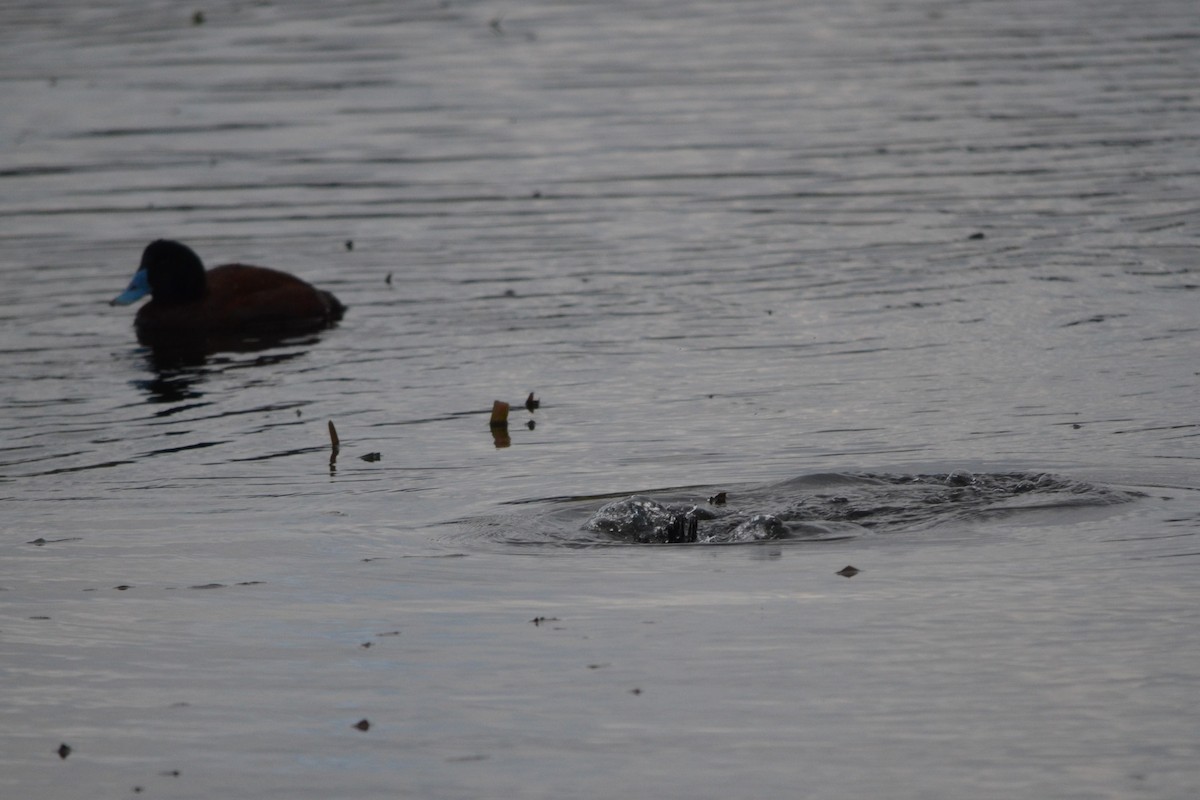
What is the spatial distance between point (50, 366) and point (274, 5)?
24326 mm

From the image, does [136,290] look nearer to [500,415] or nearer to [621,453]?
[500,415]

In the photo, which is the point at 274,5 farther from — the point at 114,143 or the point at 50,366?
the point at 50,366

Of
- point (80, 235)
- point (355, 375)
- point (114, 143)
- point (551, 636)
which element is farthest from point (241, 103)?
point (551, 636)

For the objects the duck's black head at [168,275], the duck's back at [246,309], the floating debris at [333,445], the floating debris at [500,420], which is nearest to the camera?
the floating debris at [333,445]

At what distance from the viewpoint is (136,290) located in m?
15.1

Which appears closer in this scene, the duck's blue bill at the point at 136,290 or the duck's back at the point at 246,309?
the duck's back at the point at 246,309

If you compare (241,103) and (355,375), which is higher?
(241,103)

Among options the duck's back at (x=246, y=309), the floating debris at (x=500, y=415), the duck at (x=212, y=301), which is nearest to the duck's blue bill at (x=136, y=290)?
the duck at (x=212, y=301)

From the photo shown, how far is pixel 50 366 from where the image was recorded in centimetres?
1319

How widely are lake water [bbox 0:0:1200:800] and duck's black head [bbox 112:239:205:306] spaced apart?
1.69ft

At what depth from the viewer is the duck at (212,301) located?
14750 mm

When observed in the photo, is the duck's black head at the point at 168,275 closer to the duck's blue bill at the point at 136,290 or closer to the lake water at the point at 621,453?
the duck's blue bill at the point at 136,290

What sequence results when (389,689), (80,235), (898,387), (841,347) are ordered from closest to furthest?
(389,689)
(898,387)
(841,347)
(80,235)

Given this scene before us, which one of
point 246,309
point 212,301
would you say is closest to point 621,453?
point 246,309
